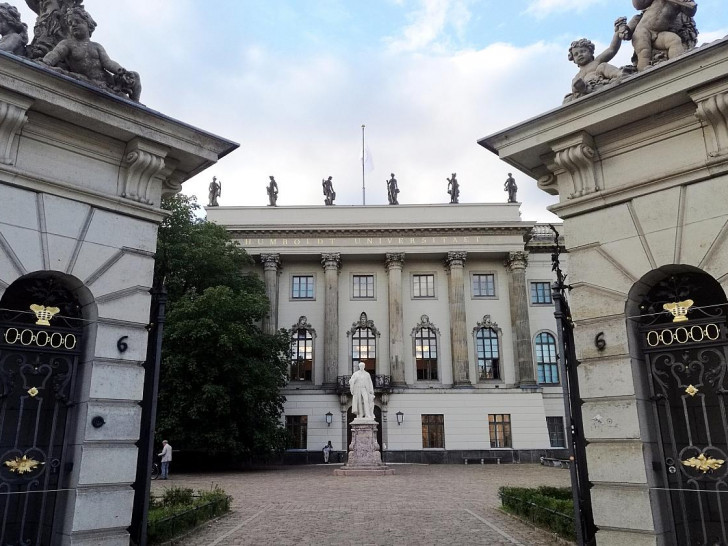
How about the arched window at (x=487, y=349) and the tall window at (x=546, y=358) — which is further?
the tall window at (x=546, y=358)

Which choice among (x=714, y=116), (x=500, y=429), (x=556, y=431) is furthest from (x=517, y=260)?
(x=714, y=116)

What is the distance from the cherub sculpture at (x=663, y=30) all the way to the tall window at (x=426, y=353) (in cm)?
3569

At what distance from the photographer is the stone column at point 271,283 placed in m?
40.8

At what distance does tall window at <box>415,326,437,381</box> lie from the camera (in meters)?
40.9

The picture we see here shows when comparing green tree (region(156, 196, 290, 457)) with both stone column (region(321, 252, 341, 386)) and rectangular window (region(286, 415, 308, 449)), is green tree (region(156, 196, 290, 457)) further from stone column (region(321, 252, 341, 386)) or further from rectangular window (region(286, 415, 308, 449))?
stone column (region(321, 252, 341, 386))

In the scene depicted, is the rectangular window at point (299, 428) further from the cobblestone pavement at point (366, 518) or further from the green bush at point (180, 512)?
the green bush at point (180, 512)

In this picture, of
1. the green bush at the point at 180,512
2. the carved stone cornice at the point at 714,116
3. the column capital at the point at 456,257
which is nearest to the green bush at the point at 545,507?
the green bush at the point at 180,512

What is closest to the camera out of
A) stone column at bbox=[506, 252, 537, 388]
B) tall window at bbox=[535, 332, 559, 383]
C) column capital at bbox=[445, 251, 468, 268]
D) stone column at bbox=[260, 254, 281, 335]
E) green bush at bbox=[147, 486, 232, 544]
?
green bush at bbox=[147, 486, 232, 544]

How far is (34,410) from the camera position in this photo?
6.13 m

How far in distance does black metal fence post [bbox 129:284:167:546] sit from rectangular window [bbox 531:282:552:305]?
39264 millimetres

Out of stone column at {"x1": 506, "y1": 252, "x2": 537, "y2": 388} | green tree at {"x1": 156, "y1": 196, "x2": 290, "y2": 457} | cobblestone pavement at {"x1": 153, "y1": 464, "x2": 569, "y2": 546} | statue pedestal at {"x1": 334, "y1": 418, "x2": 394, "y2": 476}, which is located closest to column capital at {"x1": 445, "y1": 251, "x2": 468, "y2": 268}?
stone column at {"x1": 506, "y1": 252, "x2": 537, "y2": 388}

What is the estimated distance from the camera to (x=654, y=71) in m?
5.66

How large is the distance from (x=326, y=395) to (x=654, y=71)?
35810mm

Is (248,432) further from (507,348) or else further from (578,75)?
(578,75)
